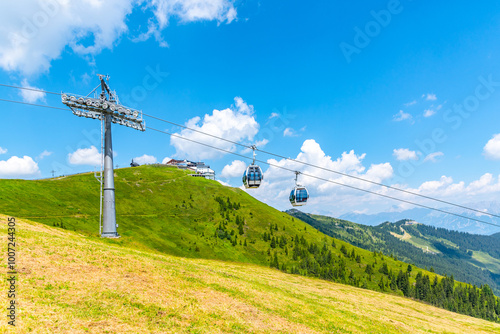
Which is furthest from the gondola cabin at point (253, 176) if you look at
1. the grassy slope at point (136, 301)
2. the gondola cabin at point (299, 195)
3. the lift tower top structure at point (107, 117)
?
the lift tower top structure at point (107, 117)

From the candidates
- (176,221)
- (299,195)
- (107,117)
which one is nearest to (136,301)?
(299,195)

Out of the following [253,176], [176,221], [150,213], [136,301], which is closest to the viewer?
[136,301]

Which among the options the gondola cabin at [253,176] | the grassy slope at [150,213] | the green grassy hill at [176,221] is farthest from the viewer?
the green grassy hill at [176,221]

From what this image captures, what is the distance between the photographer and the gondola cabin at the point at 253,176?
131ft

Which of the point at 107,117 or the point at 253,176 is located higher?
the point at 107,117

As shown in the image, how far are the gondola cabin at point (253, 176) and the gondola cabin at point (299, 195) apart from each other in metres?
7.77

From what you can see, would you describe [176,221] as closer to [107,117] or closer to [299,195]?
[107,117]

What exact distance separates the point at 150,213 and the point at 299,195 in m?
110

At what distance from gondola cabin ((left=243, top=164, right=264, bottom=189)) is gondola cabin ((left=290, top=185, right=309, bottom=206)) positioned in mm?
7774

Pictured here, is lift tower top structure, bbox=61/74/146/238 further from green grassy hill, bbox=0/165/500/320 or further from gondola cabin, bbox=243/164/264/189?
gondola cabin, bbox=243/164/264/189

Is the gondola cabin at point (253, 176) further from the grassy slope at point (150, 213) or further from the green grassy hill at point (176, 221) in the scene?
the green grassy hill at point (176, 221)

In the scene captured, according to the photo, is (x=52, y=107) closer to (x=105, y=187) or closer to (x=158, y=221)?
(x=105, y=187)

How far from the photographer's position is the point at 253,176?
40250 mm

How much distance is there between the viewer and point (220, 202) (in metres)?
191
